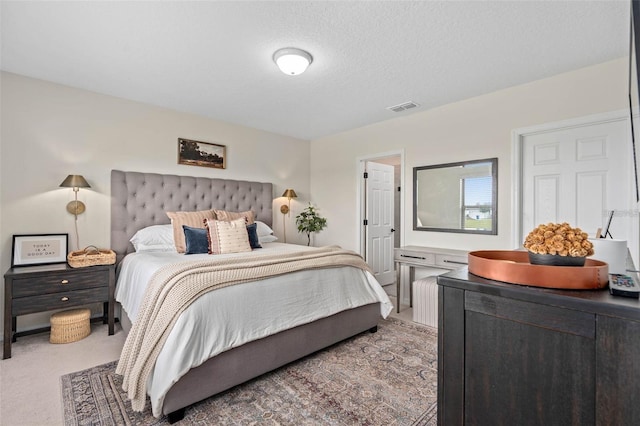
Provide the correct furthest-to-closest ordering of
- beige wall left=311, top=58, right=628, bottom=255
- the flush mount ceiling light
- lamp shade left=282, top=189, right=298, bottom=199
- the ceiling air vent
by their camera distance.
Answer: lamp shade left=282, top=189, right=298, bottom=199
the ceiling air vent
beige wall left=311, top=58, right=628, bottom=255
the flush mount ceiling light

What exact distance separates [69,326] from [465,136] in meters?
4.42

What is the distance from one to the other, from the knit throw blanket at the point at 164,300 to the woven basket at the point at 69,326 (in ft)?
4.41

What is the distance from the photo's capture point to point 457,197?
3.57 metres

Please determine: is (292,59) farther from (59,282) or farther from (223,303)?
(59,282)

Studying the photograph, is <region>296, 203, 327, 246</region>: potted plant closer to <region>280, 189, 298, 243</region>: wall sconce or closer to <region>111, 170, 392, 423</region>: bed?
<region>280, 189, 298, 243</region>: wall sconce

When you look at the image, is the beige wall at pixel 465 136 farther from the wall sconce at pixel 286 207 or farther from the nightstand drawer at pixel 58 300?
the nightstand drawer at pixel 58 300

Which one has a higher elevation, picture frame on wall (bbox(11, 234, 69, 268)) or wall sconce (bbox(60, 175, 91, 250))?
wall sconce (bbox(60, 175, 91, 250))

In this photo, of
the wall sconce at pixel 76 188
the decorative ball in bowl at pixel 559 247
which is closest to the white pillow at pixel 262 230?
the wall sconce at pixel 76 188

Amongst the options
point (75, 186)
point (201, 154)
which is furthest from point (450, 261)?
point (75, 186)

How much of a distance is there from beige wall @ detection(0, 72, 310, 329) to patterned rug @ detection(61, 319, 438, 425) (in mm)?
1650

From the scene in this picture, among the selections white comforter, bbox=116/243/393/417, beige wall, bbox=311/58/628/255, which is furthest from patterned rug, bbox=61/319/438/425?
beige wall, bbox=311/58/628/255

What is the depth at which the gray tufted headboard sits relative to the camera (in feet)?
11.0

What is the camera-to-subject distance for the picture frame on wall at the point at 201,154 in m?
3.89

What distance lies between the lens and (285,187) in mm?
5023
